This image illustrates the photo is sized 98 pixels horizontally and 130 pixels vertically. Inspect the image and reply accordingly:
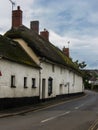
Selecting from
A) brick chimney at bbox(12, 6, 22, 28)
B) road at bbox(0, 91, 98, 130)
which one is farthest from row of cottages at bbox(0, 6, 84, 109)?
road at bbox(0, 91, 98, 130)

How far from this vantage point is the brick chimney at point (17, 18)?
4697 cm

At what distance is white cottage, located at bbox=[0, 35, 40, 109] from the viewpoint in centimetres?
3091

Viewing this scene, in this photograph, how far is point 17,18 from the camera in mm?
47875

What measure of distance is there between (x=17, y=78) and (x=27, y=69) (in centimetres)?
312

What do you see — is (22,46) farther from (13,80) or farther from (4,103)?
(4,103)

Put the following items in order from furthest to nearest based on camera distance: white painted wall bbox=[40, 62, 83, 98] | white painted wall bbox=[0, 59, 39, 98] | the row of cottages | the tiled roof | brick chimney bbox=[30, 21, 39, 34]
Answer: brick chimney bbox=[30, 21, 39, 34]
white painted wall bbox=[40, 62, 83, 98]
the tiled roof
the row of cottages
white painted wall bbox=[0, 59, 39, 98]

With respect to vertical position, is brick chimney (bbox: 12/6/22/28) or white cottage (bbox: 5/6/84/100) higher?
brick chimney (bbox: 12/6/22/28)

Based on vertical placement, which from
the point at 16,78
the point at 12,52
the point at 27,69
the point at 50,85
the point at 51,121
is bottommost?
the point at 51,121

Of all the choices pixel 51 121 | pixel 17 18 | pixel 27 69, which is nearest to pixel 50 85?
pixel 17 18

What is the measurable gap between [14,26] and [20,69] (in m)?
13.6

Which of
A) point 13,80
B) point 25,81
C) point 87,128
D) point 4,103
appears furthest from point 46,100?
point 87,128

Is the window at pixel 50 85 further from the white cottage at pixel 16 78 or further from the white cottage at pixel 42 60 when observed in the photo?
the white cottage at pixel 16 78

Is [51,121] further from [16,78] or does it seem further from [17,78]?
[17,78]

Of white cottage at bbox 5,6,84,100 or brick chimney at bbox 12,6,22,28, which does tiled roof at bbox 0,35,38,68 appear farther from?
brick chimney at bbox 12,6,22,28
